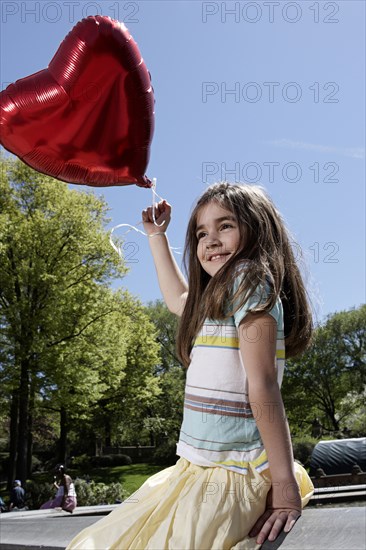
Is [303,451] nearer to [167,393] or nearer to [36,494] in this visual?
[36,494]

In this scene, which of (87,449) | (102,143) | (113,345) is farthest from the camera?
(87,449)

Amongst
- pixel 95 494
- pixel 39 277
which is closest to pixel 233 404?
pixel 95 494

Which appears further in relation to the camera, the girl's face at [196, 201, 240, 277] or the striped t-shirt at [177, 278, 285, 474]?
the girl's face at [196, 201, 240, 277]

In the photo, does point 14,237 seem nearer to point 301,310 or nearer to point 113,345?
point 113,345

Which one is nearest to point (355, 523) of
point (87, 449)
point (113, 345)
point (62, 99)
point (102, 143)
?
point (102, 143)

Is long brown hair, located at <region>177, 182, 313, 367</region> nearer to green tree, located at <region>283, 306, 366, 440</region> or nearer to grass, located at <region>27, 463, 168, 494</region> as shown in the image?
grass, located at <region>27, 463, 168, 494</region>

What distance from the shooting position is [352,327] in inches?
1923

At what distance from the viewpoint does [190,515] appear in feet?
6.51

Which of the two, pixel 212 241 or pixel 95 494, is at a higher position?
pixel 212 241

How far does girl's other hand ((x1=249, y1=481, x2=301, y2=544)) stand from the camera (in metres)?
1.99

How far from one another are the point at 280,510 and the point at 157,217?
1.51m

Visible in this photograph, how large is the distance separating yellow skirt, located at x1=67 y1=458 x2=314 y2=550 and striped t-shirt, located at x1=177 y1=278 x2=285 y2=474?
4 cm

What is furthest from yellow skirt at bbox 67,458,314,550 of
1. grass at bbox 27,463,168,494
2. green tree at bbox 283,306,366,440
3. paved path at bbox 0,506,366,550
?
green tree at bbox 283,306,366,440

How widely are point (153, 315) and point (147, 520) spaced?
47226mm
